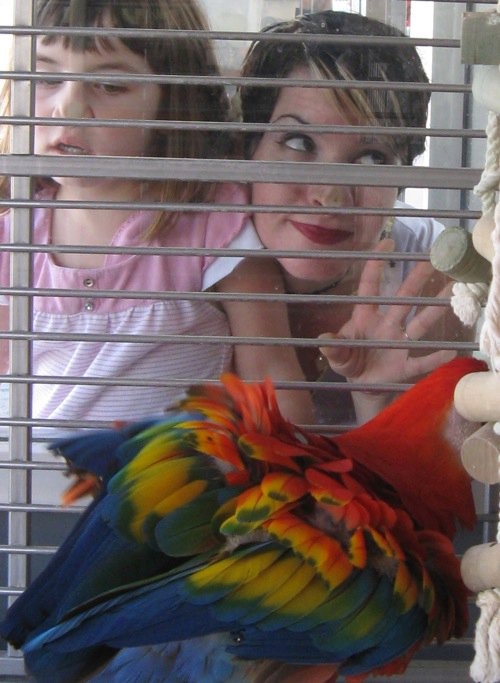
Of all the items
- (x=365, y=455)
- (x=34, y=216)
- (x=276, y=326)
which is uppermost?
(x=34, y=216)

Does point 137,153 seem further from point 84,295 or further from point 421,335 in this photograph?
point 421,335

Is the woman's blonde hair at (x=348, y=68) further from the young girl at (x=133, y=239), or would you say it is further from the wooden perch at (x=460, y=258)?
the wooden perch at (x=460, y=258)

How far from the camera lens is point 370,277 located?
1.29 m

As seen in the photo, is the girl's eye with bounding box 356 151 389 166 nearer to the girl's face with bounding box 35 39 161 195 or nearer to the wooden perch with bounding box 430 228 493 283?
the girl's face with bounding box 35 39 161 195

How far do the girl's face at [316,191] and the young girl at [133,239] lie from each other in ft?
0.14

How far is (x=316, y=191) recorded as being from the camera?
1.26m

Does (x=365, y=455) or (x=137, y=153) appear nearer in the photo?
(x=365, y=455)

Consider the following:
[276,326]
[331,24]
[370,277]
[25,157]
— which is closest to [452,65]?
[331,24]

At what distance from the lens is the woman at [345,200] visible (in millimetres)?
1262

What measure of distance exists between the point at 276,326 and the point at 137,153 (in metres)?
0.29

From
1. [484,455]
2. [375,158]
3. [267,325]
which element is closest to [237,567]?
[484,455]

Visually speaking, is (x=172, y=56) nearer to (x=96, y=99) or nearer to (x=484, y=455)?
(x=96, y=99)

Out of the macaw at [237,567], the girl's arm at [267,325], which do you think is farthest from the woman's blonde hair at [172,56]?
the macaw at [237,567]

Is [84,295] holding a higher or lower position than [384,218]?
lower
